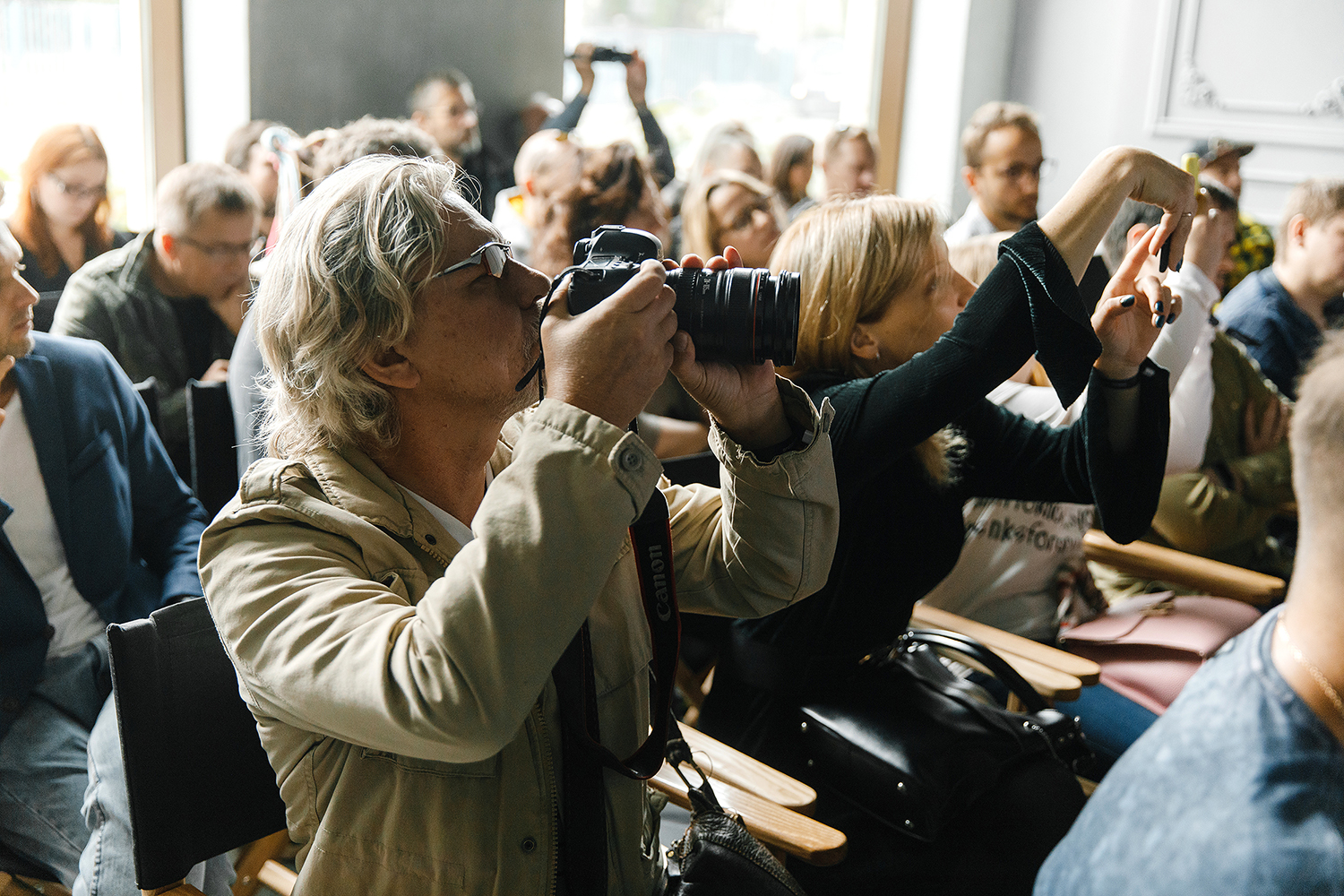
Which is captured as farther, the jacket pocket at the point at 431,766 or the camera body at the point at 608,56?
the camera body at the point at 608,56

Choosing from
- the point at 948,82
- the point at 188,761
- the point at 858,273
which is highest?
the point at 948,82

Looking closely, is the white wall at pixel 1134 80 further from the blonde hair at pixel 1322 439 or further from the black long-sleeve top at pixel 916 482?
the blonde hair at pixel 1322 439

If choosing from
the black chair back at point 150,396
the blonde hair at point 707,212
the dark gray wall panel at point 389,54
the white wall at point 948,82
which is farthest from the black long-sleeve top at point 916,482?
the white wall at point 948,82

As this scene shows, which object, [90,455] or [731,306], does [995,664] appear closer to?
[731,306]

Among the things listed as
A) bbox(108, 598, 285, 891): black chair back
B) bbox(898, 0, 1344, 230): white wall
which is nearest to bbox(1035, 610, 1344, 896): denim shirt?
bbox(108, 598, 285, 891): black chair back

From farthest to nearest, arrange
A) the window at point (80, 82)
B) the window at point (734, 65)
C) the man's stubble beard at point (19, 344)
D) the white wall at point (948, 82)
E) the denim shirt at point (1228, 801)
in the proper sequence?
the white wall at point (948, 82) → the window at point (734, 65) → the window at point (80, 82) → the man's stubble beard at point (19, 344) → the denim shirt at point (1228, 801)

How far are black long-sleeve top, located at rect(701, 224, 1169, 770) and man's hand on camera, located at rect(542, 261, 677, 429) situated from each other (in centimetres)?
42

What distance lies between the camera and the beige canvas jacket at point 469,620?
2.46ft

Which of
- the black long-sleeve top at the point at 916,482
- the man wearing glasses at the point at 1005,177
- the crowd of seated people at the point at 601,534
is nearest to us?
the crowd of seated people at the point at 601,534

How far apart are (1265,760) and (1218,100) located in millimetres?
5378

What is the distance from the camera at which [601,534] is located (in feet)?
2.56

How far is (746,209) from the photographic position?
2945 mm

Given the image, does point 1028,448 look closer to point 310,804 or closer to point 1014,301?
point 1014,301

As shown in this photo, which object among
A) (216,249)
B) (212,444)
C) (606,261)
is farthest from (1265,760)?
(216,249)
